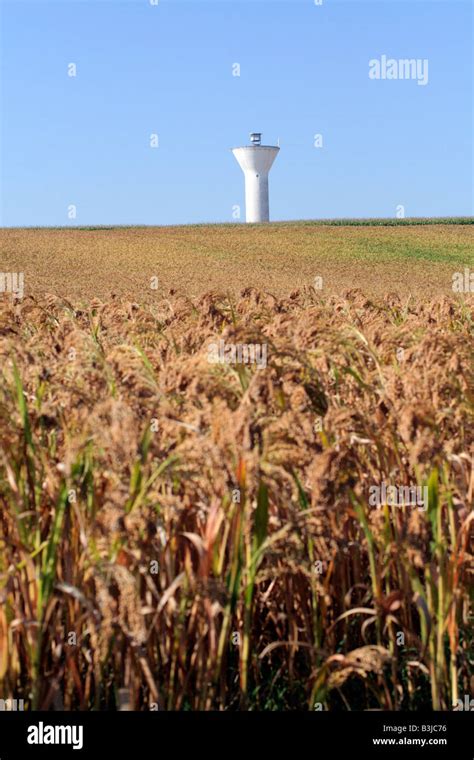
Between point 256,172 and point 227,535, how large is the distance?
275 feet

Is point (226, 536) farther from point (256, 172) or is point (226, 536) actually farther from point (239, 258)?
point (256, 172)

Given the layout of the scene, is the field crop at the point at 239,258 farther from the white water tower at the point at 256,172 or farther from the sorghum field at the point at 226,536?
the sorghum field at the point at 226,536

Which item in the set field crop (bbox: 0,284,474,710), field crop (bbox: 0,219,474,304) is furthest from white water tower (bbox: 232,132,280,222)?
field crop (bbox: 0,284,474,710)

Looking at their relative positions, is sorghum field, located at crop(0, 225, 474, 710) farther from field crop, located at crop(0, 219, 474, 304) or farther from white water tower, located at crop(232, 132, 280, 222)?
white water tower, located at crop(232, 132, 280, 222)

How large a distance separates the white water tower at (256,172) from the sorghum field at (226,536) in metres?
82.1

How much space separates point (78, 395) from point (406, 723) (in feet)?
5.34

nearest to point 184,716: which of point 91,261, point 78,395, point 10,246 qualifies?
point 78,395

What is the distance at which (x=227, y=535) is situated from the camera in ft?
10.3

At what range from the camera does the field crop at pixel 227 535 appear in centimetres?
288

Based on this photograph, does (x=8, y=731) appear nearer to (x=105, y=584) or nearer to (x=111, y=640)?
(x=111, y=640)

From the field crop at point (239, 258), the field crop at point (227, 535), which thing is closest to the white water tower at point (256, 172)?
the field crop at point (239, 258)

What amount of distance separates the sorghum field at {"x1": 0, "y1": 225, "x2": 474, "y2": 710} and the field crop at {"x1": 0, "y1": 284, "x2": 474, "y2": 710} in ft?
0.04

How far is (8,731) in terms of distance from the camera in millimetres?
2930

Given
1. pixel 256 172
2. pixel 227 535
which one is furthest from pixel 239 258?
pixel 227 535
